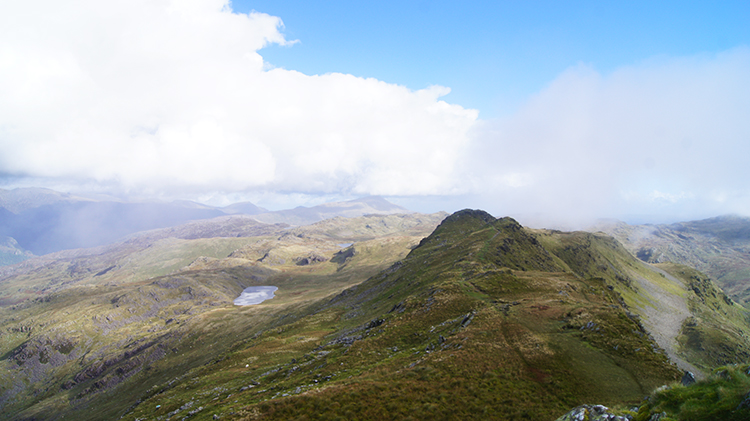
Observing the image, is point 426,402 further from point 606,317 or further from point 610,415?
point 606,317

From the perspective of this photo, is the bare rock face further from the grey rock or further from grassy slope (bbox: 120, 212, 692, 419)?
grassy slope (bbox: 120, 212, 692, 419)

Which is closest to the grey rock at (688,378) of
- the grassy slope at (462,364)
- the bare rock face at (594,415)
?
the bare rock face at (594,415)

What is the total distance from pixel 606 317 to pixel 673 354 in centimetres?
9246

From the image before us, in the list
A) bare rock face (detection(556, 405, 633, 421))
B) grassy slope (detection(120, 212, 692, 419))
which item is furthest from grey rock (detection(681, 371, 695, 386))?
grassy slope (detection(120, 212, 692, 419))

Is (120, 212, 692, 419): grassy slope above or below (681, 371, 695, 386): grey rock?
below

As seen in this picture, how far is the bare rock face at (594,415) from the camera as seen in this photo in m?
20.6

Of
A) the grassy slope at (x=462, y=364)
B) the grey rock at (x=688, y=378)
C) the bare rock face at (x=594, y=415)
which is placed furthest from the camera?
the grassy slope at (x=462, y=364)

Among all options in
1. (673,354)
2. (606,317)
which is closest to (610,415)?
(606,317)

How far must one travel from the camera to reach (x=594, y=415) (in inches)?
874

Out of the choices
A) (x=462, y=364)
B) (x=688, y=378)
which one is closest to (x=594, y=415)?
(x=688, y=378)

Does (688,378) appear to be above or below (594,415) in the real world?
above

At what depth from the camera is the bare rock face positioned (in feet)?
67.7

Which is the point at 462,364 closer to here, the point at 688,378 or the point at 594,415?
the point at 594,415

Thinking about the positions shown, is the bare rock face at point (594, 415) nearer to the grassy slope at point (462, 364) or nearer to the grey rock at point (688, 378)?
the grey rock at point (688, 378)
